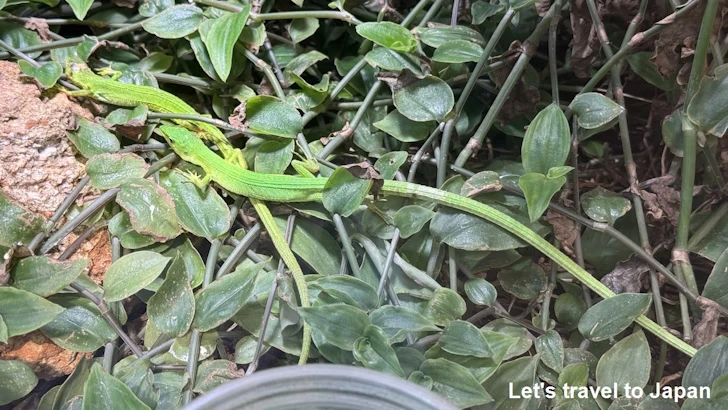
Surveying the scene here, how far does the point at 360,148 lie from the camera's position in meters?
1.08

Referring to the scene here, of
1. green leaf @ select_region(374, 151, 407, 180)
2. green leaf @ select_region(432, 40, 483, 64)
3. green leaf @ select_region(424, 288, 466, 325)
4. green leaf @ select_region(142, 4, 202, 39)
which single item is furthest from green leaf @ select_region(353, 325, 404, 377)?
green leaf @ select_region(142, 4, 202, 39)

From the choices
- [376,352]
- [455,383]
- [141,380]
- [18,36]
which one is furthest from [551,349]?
[18,36]

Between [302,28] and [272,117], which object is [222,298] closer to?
[272,117]

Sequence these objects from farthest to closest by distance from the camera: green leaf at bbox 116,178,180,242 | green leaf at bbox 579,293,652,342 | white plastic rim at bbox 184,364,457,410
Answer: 1. green leaf at bbox 116,178,180,242
2. green leaf at bbox 579,293,652,342
3. white plastic rim at bbox 184,364,457,410

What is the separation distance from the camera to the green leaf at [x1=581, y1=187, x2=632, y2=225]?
2.82ft

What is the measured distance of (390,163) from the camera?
96 centimetres

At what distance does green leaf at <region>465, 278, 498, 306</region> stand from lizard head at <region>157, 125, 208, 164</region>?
2.11 feet

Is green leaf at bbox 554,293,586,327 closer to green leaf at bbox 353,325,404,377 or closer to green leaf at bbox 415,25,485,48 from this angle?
green leaf at bbox 353,325,404,377

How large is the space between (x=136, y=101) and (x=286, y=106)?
386mm

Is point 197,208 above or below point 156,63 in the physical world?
below

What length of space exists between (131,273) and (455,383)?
56 centimetres

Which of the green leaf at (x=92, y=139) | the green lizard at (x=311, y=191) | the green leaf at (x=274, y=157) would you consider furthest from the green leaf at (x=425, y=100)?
the green leaf at (x=92, y=139)

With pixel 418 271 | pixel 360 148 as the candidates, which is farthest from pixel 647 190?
pixel 360 148

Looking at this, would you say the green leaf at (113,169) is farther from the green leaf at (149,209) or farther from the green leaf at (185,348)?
the green leaf at (185,348)
